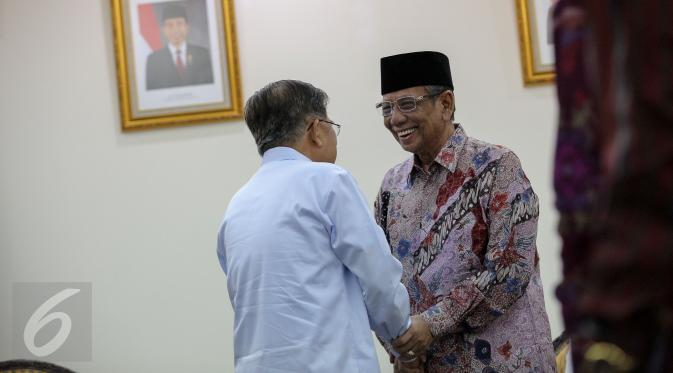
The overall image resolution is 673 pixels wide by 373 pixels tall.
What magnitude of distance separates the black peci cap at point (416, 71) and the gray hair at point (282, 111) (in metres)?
0.36

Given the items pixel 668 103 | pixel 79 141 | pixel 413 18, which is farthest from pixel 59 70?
pixel 668 103

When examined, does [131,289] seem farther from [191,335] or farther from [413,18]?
[413,18]

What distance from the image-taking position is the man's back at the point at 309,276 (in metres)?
2.07

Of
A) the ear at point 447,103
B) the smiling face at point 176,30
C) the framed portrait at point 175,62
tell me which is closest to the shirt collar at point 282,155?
the ear at point 447,103

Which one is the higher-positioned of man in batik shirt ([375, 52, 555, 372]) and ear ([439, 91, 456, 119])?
ear ([439, 91, 456, 119])

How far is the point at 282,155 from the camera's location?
2.24m

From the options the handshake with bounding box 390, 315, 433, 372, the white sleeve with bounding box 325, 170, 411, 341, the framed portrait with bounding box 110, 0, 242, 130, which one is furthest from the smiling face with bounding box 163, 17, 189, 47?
the handshake with bounding box 390, 315, 433, 372

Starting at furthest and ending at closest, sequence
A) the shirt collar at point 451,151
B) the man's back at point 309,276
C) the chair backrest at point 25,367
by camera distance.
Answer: the chair backrest at point 25,367 → the shirt collar at point 451,151 → the man's back at point 309,276

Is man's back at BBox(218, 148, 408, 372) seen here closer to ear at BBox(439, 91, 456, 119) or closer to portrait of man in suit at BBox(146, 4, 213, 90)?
ear at BBox(439, 91, 456, 119)

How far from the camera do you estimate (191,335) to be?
13.1 ft

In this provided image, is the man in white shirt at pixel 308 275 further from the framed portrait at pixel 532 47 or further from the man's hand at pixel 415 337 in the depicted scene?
the framed portrait at pixel 532 47

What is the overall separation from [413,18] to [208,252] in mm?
1465

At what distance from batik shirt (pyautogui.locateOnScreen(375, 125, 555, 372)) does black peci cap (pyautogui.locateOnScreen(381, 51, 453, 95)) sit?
0.68 feet

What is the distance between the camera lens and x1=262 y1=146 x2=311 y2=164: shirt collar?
224 centimetres
